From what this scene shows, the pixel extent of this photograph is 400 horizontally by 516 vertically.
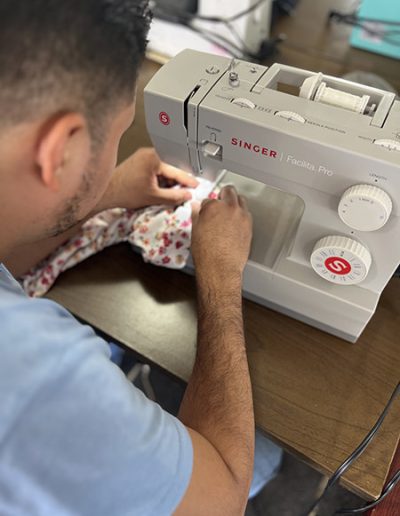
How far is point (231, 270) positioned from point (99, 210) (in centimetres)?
32

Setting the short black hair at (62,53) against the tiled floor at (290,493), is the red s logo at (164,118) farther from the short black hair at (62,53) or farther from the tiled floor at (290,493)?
the tiled floor at (290,493)

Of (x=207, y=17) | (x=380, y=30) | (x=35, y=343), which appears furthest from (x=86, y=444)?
(x=380, y=30)

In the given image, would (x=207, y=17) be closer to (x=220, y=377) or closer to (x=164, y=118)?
(x=164, y=118)

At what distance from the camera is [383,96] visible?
69 cm

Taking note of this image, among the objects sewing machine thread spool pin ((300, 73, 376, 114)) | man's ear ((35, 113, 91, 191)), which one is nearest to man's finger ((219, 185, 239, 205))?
sewing machine thread spool pin ((300, 73, 376, 114))

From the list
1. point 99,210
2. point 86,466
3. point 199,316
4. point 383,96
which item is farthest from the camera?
point 99,210

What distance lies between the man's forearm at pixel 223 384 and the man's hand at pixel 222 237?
0.02 metres

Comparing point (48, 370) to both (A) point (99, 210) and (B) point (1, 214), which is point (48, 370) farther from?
(A) point (99, 210)

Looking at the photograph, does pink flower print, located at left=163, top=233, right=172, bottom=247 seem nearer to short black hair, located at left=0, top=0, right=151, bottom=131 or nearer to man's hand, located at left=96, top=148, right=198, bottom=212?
man's hand, located at left=96, top=148, right=198, bottom=212

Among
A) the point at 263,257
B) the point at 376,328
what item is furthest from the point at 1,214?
the point at 376,328

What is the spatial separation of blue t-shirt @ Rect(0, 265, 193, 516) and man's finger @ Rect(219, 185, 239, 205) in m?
0.42

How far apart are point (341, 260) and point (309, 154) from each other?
7.3 inches

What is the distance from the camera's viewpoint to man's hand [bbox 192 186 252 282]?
82 cm

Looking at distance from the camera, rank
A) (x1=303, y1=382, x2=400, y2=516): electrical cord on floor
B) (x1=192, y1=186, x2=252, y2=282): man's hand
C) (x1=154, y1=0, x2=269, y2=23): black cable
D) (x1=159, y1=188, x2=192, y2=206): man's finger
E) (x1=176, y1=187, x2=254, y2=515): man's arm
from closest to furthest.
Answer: (x1=176, y1=187, x2=254, y2=515): man's arm < (x1=303, y1=382, x2=400, y2=516): electrical cord on floor < (x1=192, y1=186, x2=252, y2=282): man's hand < (x1=159, y1=188, x2=192, y2=206): man's finger < (x1=154, y1=0, x2=269, y2=23): black cable
